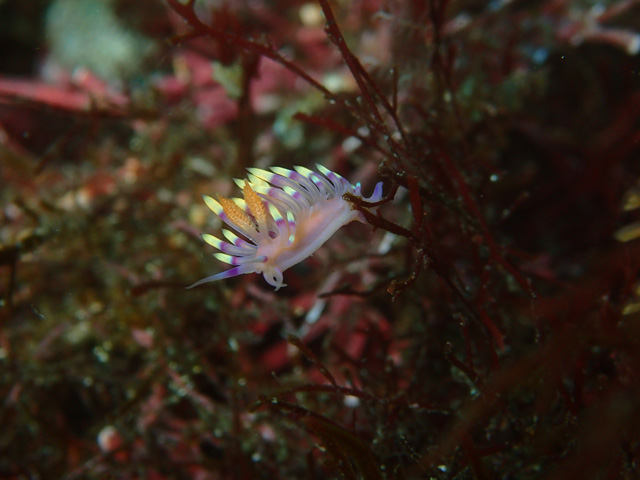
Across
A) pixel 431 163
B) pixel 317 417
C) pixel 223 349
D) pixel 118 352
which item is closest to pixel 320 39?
pixel 431 163

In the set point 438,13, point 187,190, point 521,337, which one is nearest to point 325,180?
point 438,13

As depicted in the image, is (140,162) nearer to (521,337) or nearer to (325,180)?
(325,180)

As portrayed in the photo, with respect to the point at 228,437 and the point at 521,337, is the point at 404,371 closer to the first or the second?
the point at 521,337

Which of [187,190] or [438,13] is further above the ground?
[187,190]

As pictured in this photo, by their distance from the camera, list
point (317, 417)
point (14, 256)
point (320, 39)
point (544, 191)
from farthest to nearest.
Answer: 1. point (320, 39)
2. point (544, 191)
3. point (14, 256)
4. point (317, 417)

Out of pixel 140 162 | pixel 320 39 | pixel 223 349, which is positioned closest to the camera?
pixel 223 349

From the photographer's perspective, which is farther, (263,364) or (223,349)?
(263,364)

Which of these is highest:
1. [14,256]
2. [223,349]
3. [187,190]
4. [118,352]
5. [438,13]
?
[187,190]
